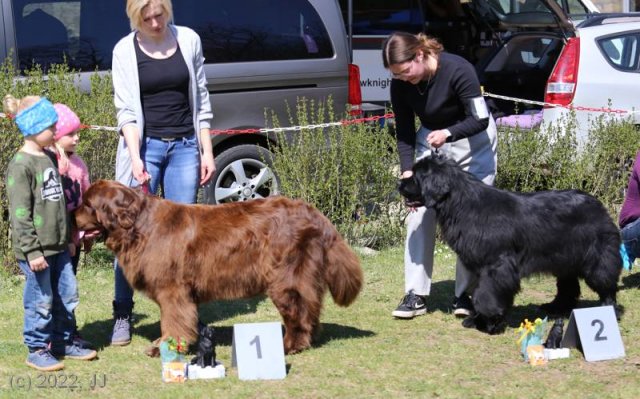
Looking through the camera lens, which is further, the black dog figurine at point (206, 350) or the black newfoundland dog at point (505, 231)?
the black newfoundland dog at point (505, 231)

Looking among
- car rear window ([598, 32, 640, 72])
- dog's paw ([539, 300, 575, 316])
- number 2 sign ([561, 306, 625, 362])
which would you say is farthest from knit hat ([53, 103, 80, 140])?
car rear window ([598, 32, 640, 72])

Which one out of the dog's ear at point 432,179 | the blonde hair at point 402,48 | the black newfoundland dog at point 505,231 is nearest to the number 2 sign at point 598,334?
the black newfoundland dog at point 505,231

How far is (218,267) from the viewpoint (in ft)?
17.4

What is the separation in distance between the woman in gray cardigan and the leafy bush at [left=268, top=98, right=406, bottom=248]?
2.28 m

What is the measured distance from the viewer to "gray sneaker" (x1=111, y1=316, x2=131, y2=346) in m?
5.77

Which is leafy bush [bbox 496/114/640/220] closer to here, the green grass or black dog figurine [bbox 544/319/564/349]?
the green grass

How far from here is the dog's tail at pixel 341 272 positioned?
18.0 ft

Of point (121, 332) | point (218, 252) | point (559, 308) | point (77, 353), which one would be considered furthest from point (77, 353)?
point (559, 308)

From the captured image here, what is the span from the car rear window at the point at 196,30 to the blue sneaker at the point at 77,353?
3.15 metres

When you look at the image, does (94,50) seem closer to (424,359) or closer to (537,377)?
(424,359)

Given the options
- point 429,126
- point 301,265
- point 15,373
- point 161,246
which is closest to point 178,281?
point 161,246

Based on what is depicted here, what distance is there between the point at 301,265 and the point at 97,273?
272cm

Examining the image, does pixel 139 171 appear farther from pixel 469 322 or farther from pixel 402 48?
pixel 469 322

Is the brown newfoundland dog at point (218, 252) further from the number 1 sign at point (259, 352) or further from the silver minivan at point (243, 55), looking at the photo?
the silver minivan at point (243, 55)
